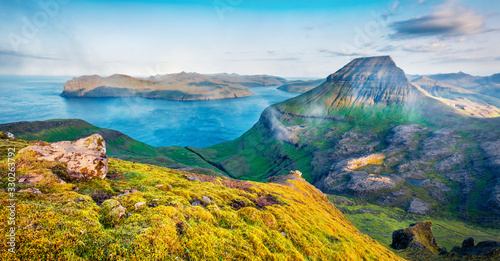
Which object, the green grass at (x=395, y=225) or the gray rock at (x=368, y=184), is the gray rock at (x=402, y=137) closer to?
the gray rock at (x=368, y=184)

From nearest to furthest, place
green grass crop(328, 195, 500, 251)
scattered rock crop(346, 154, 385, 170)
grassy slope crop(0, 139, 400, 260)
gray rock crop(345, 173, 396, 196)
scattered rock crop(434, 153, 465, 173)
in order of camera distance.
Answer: grassy slope crop(0, 139, 400, 260) < green grass crop(328, 195, 500, 251) < gray rock crop(345, 173, 396, 196) < scattered rock crop(434, 153, 465, 173) < scattered rock crop(346, 154, 385, 170)

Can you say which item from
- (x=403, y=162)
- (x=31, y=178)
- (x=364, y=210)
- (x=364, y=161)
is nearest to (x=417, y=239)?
(x=364, y=210)

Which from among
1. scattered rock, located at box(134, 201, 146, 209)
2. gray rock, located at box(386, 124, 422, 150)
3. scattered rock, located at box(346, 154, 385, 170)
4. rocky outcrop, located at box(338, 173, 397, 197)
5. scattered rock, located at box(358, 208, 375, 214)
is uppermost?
scattered rock, located at box(134, 201, 146, 209)

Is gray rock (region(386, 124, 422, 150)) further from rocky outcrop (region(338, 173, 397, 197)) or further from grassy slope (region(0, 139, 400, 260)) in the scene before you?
grassy slope (region(0, 139, 400, 260))

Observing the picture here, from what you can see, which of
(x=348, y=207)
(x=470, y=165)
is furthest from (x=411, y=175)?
(x=348, y=207)

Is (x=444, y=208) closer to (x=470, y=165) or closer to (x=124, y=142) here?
(x=470, y=165)

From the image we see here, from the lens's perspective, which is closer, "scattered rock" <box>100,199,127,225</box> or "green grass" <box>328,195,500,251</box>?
"scattered rock" <box>100,199,127,225</box>

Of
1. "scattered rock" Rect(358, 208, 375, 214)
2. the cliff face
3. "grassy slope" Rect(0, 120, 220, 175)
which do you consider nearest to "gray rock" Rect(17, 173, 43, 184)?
"scattered rock" Rect(358, 208, 375, 214)
